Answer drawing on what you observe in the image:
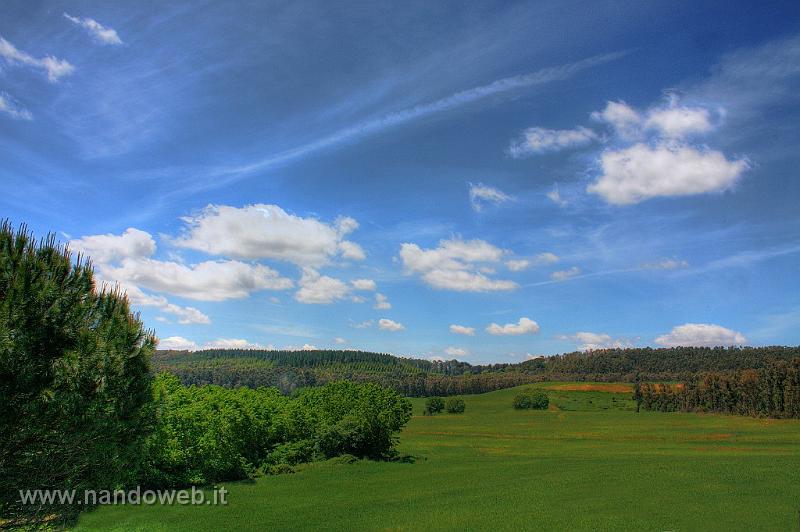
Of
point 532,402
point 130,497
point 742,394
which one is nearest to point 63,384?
point 130,497

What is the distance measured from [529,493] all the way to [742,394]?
13534cm

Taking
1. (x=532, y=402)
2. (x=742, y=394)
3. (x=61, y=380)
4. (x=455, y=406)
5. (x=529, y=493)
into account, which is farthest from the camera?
(x=532, y=402)

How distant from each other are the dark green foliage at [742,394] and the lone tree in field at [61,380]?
163 metres

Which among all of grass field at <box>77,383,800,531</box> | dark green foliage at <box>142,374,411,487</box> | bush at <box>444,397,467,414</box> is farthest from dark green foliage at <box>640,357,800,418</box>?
dark green foliage at <box>142,374,411,487</box>

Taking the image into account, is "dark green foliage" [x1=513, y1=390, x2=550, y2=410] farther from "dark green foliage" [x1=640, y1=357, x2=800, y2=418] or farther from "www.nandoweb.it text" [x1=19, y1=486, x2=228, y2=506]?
"www.nandoweb.it text" [x1=19, y1=486, x2=228, y2=506]

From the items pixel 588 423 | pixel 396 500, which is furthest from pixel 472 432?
pixel 396 500

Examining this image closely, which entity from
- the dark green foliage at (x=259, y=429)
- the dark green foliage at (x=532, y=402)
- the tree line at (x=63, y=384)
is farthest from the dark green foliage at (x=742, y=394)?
the tree line at (x=63, y=384)

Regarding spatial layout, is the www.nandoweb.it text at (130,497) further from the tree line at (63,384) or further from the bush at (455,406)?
the bush at (455,406)

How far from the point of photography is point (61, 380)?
2198 cm

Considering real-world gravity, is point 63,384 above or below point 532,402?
above

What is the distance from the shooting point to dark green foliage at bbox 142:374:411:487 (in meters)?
52.3

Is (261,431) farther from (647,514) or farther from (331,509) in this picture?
(647,514)

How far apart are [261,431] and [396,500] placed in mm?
25642

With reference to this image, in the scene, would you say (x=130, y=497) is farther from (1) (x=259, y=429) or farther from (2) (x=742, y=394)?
(2) (x=742, y=394)
